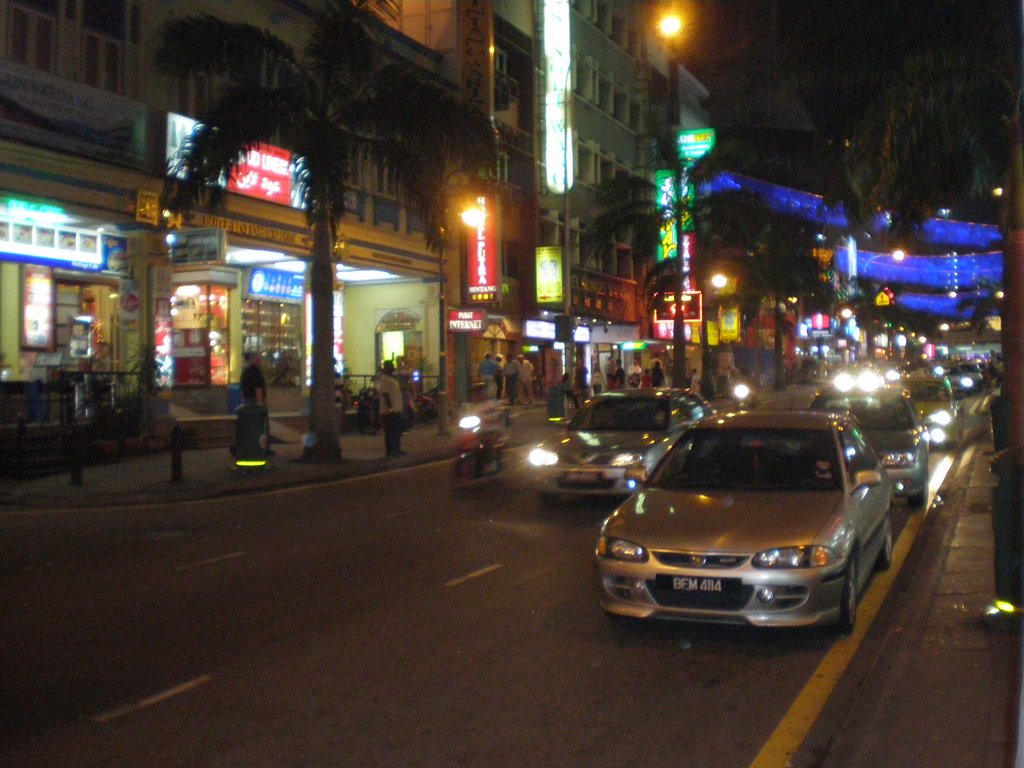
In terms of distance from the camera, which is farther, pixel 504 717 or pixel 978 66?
pixel 978 66

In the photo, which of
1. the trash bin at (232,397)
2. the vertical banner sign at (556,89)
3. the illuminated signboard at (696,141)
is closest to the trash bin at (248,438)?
the trash bin at (232,397)

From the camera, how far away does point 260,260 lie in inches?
1027

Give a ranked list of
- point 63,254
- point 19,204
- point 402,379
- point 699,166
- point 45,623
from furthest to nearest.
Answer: point 699,166 < point 402,379 < point 63,254 < point 19,204 < point 45,623

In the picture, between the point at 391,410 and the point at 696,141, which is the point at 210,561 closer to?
the point at 391,410

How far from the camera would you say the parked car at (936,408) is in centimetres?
2136

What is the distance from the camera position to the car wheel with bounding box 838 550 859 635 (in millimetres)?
7250

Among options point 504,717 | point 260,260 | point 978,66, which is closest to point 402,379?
point 260,260

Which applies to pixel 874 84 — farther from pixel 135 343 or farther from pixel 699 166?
pixel 699 166

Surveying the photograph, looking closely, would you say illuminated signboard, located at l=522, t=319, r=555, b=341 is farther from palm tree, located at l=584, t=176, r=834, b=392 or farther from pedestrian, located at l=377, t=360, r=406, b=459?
pedestrian, located at l=377, t=360, r=406, b=459

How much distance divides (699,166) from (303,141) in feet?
61.3

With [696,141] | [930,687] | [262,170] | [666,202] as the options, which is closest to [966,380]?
[696,141]

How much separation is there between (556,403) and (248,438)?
13159mm

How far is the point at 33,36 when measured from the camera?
63.6ft

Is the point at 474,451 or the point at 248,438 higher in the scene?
the point at 248,438
